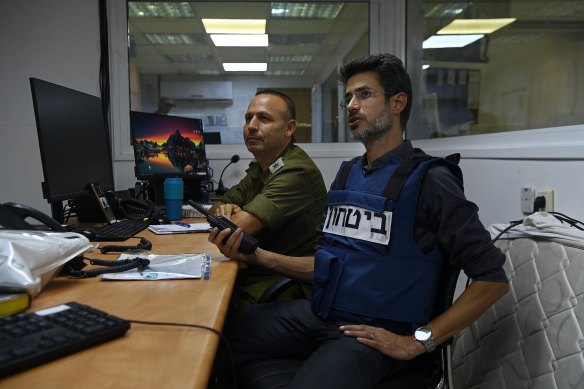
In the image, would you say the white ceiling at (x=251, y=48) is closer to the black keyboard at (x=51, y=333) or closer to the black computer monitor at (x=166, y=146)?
the black computer monitor at (x=166, y=146)

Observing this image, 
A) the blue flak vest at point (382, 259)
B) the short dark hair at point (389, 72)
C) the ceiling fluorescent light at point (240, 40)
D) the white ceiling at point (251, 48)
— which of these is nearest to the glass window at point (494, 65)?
the white ceiling at point (251, 48)

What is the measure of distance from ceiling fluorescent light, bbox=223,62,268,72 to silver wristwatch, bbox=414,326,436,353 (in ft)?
8.10

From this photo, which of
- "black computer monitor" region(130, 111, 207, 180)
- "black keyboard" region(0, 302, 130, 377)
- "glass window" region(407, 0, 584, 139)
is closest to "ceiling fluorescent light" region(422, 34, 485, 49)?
"glass window" region(407, 0, 584, 139)

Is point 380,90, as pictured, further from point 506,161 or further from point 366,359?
point 366,359

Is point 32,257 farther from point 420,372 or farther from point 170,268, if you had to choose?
point 420,372

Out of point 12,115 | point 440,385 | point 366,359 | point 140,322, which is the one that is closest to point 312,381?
point 366,359

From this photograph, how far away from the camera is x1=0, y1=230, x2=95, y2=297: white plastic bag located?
0.80 meters

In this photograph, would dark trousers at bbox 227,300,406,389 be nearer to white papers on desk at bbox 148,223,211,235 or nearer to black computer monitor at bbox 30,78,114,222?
white papers on desk at bbox 148,223,211,235

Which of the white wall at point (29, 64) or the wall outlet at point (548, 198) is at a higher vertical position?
the white wall at point (29, 64)

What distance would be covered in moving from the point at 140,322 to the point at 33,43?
2697mm

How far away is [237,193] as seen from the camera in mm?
2256

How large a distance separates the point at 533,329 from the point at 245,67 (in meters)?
2.57

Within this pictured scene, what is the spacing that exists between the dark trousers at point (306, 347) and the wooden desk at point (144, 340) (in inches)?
12.1

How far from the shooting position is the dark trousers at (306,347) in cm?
105
